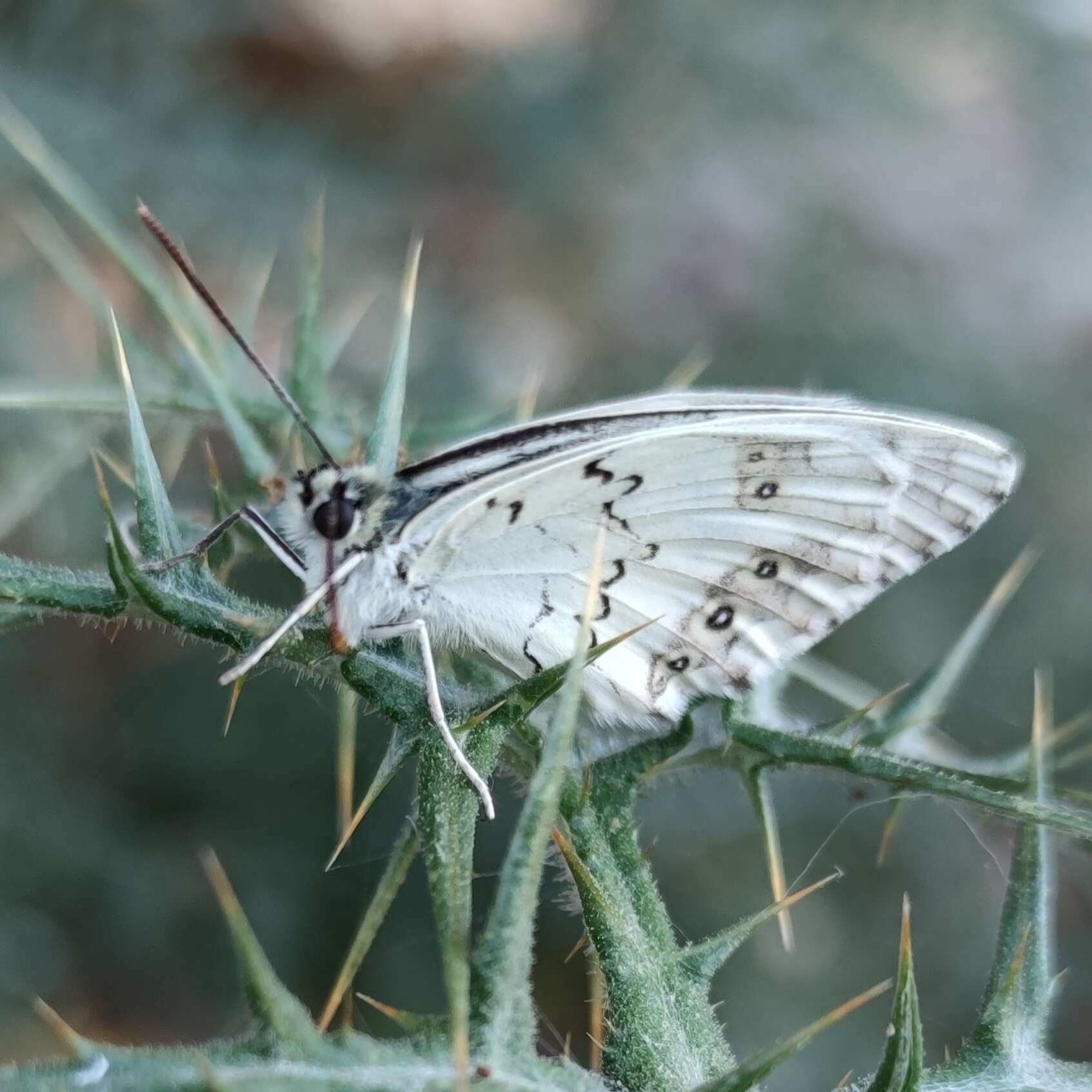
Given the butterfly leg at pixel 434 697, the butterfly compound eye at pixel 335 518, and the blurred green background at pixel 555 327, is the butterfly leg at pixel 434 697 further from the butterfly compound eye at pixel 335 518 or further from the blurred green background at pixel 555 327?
the blurred green background at pixel 555 327

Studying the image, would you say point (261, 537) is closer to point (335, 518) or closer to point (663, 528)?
Result: point (335, 518)

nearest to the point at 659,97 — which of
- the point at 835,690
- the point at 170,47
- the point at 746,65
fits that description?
the point at 746,65

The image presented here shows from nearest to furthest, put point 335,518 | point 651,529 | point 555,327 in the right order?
point 335,518, point 651,529, point 555,327


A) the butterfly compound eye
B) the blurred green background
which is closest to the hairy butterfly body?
the butterfly compound eye

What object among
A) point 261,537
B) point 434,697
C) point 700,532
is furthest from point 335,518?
point 700,532

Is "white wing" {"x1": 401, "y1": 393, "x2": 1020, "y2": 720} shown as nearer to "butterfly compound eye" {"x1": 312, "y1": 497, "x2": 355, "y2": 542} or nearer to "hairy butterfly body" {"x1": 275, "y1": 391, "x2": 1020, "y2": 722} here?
"hairy butterfly body" {"x1": 275, "y1": 391, "x2": 1020, "y2": 722}

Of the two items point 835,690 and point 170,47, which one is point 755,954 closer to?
point 835,690

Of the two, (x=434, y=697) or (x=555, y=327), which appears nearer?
(x=434, y=697)
